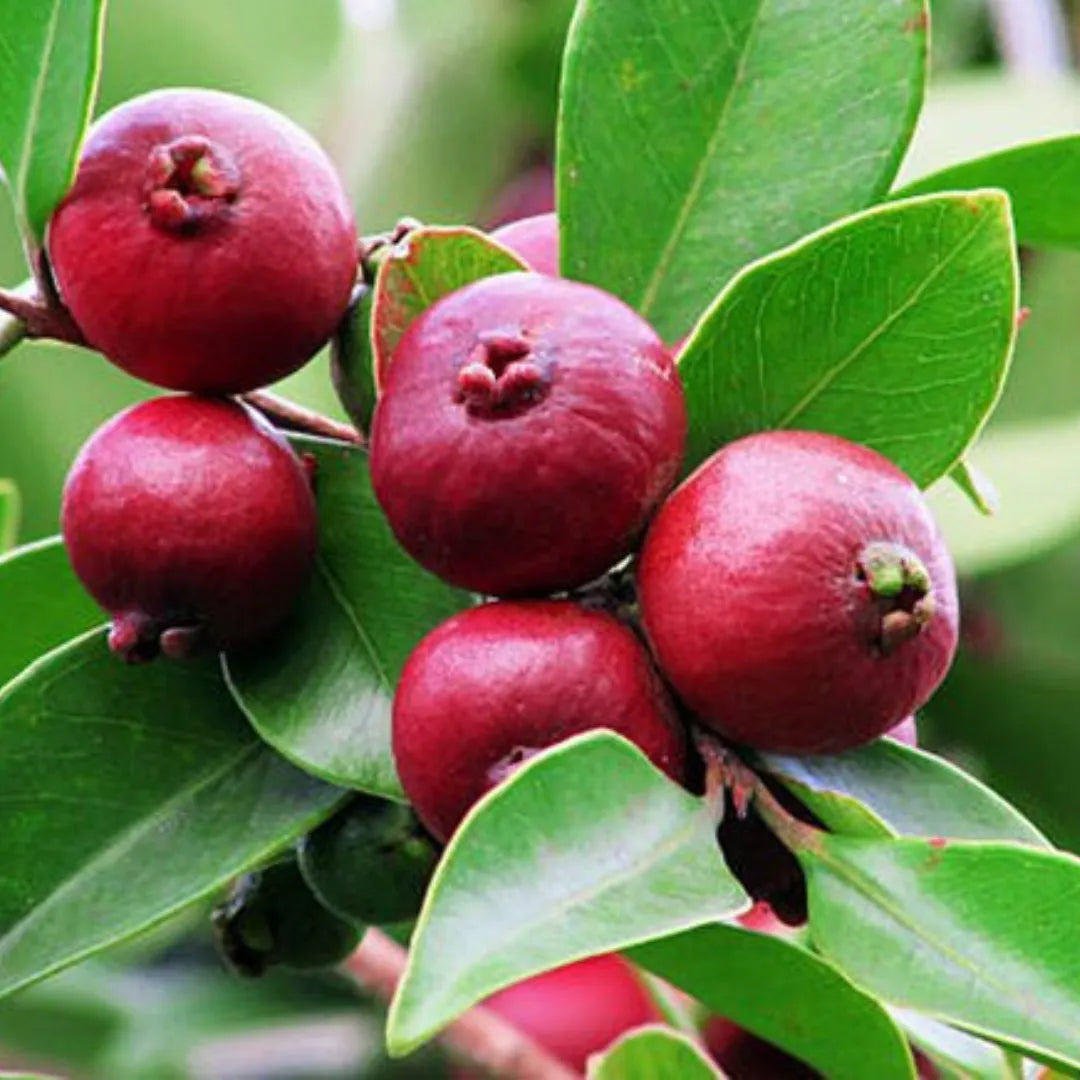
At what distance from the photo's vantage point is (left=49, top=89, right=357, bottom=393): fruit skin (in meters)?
1.00

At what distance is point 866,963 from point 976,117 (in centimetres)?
154

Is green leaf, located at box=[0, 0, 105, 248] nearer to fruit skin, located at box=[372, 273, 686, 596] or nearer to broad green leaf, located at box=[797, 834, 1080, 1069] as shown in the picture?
fruit skin, located at box=[372, 273, 686, 596]

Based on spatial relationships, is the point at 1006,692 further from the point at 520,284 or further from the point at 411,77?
the point at 520,284

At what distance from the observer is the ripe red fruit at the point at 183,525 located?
98 centimetres

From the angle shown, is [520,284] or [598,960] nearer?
[520,284]

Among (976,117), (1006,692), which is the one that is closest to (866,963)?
(1006,692)

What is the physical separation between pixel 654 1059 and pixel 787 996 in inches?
5.3

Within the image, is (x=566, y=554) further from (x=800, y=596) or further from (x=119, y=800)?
(x=119, y=800)

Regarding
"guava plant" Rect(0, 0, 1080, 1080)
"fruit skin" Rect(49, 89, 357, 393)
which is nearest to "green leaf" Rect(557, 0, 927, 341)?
"guava plant" Rect(0, 0, 1080, 1080)

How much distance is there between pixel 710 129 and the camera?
1103 mm

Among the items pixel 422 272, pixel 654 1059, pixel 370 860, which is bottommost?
pixel 654 1059

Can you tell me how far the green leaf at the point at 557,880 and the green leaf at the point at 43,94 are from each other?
35cm

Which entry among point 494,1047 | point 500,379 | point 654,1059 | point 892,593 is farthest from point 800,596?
point 494,1047

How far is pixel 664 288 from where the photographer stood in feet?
3.61
